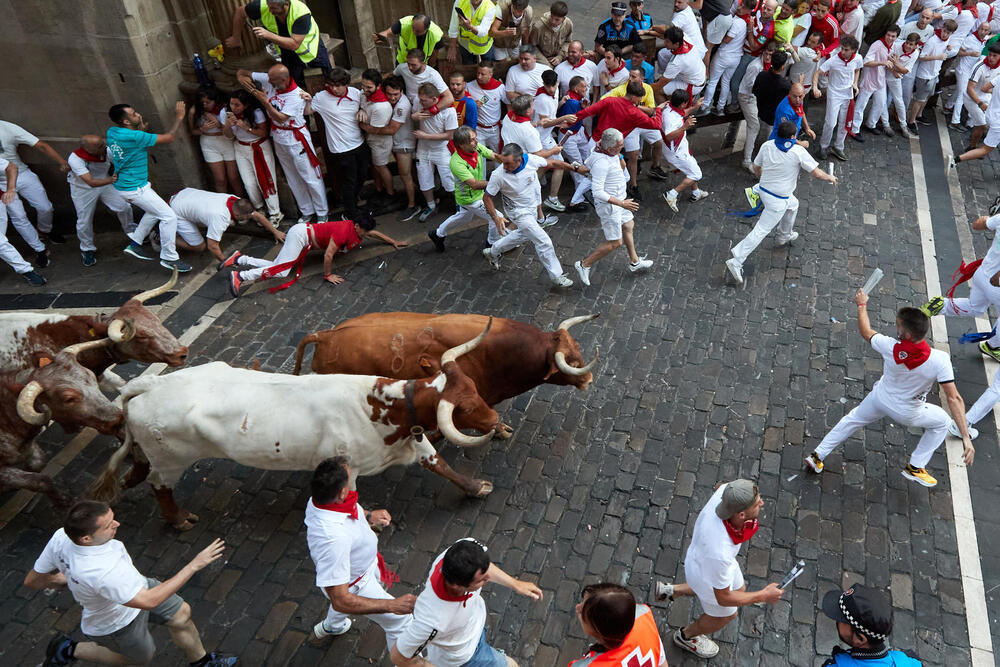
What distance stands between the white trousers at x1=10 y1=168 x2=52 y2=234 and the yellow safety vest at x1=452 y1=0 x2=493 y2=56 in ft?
20.9

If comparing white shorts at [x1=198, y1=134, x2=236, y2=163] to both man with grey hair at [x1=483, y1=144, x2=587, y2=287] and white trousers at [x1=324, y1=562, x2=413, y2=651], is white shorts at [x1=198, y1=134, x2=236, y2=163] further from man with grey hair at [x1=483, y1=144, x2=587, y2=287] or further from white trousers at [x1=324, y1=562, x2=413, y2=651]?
white trousers at [x1=324, y1=562, x2=413, y2=651]

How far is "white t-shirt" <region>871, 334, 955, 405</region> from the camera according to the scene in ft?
18.4

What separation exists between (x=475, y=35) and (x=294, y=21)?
2.79 m

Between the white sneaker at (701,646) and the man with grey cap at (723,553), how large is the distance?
212mm

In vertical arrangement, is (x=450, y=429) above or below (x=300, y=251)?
above

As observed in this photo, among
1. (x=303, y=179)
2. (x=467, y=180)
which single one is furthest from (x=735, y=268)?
(x=303, y=179)

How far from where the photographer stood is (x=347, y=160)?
985cm

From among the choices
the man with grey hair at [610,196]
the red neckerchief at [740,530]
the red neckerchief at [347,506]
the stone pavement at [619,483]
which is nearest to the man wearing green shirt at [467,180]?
the stone pavement at [619,483]

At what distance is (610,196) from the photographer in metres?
8.49

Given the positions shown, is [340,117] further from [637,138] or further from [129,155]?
[637,138]

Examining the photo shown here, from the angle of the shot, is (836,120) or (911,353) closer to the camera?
(911,353)

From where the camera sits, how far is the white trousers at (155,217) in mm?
9031

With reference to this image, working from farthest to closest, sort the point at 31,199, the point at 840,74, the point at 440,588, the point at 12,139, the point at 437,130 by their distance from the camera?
the point at 840,74 → the point at 437,130 → the point at 31,199 → the point at 12,139 → the point at 440,588

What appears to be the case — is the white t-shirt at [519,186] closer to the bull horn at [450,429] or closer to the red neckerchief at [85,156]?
the bull horn at [450,429]
